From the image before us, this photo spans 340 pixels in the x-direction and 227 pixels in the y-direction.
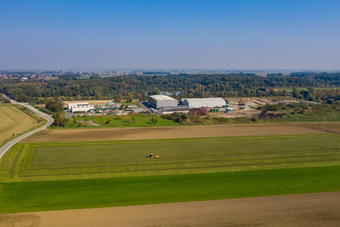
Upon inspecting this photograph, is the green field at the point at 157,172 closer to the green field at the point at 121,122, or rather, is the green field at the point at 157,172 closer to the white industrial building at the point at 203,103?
the green field at the point at 121,122

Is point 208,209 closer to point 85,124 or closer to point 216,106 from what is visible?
point 85,124

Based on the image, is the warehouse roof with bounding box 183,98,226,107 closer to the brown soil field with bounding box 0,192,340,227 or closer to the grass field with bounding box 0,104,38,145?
the grass field with bounding box 0,104,38,145

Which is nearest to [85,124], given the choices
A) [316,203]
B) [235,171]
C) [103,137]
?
[103,137]

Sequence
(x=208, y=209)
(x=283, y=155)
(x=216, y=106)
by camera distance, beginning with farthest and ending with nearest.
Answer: (x=216, y=106) < (x=283, y=155) < (x=208, y=209)

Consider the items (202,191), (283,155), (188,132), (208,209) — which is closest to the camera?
(208,209)

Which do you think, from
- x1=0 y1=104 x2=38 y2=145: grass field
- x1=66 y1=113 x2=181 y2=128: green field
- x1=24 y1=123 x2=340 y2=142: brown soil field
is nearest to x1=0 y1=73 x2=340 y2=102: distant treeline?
x1=0 y1=104 x2=38 y2=145: grass field

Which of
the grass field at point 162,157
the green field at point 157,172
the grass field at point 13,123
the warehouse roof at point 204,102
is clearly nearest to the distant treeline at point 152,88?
the warehouse roof at point 204,102

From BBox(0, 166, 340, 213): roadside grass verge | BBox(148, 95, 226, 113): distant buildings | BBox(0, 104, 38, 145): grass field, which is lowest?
BBox(0, 104, 38, 145): grass field
